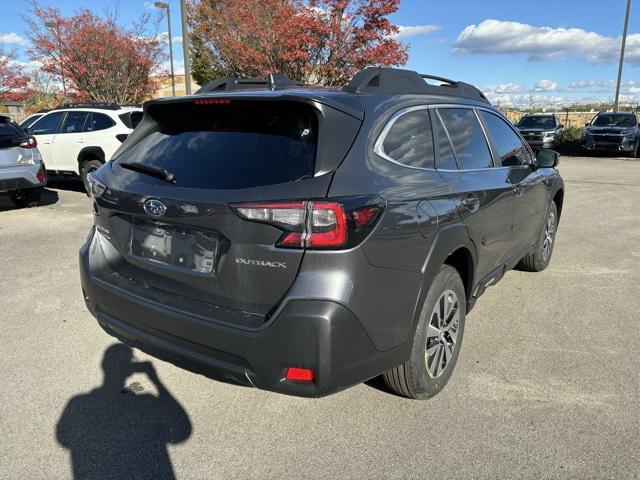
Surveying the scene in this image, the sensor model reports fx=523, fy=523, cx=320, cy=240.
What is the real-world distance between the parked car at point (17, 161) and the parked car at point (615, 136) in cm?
1974

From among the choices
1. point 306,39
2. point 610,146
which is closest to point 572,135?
point 610,146

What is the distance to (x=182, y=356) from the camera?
2.54 meters

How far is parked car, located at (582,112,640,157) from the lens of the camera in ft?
65.9

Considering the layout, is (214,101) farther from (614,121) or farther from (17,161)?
(614,121)

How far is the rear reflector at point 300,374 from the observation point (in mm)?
2295

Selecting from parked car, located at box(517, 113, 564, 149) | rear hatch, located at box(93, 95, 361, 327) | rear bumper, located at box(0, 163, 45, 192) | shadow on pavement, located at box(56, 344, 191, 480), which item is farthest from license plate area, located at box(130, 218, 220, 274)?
parked car, located at box(517, 113, 564, 149)

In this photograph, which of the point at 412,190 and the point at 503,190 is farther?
the point at 503,190

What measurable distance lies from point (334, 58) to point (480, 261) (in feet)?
47.0

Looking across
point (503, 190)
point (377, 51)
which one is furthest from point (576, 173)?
point (503, 190)

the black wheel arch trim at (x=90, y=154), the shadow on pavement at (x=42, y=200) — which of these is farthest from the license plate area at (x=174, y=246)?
the black wheel arch trim at (x=90, y=154)

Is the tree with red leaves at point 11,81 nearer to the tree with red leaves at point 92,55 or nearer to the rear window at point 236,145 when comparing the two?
the tree with red leaves at point 92,55

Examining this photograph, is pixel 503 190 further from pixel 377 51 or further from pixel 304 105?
pixel 377 51

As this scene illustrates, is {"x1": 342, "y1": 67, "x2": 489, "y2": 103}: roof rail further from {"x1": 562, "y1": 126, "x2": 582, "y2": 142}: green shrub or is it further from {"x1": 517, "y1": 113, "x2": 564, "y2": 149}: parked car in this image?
{"x1": 562, "y1": 126, "x2": 582, "y2": 142}: green shrub

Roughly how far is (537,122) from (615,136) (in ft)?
13.0
